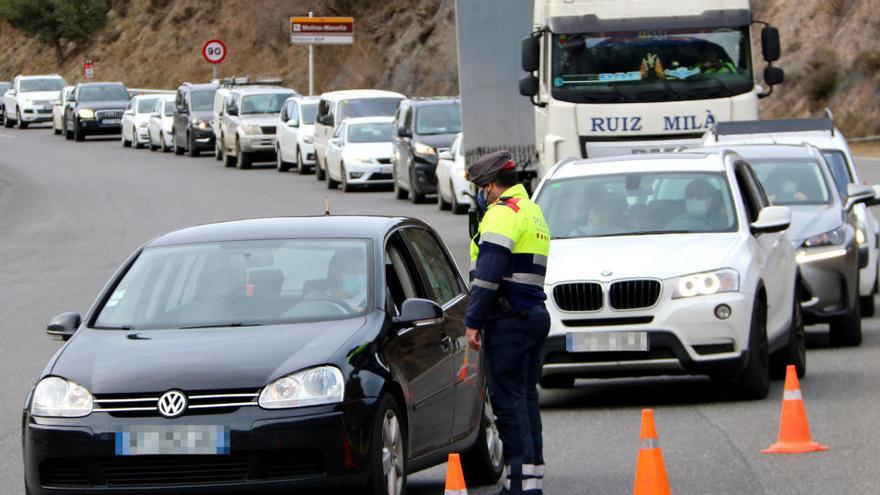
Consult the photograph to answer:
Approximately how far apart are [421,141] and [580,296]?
69.0 feet

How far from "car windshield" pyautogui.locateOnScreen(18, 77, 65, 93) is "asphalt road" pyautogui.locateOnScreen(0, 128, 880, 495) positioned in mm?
35530

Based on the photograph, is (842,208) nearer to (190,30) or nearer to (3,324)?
(3,324)

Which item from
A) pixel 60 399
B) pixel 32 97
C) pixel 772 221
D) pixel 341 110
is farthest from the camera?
pixel 32 97

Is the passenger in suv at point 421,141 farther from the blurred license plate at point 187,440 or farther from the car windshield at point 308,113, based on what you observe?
the blurred license plate at point 187,440

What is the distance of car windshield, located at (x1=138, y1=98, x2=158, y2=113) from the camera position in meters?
56.5

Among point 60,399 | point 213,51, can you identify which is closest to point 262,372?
point 60,399

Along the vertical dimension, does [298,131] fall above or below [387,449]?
below

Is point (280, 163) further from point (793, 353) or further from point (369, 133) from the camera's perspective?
point (793, 353)

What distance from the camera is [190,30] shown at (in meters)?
79.4

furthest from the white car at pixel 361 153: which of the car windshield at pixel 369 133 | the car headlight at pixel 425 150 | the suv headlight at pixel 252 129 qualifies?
the suv headlight at pixel 252 129

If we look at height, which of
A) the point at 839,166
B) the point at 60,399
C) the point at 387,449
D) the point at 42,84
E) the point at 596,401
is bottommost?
the point at 42,84

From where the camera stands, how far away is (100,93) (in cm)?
6100

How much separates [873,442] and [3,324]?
9.86 metres

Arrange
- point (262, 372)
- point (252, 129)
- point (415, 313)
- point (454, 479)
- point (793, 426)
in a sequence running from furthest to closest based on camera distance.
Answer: point (252, 129), point (793, 426), point (415, 313), point (262, 372), point (454, 479)
